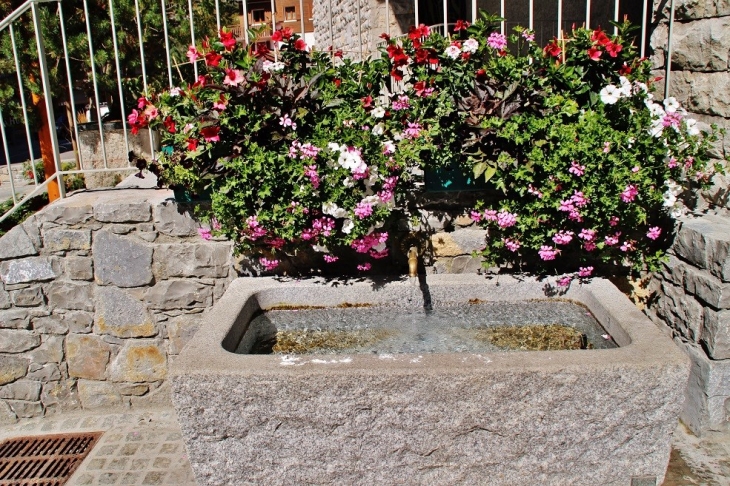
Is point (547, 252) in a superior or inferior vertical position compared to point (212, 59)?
inferior

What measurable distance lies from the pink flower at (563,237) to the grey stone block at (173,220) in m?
1.62

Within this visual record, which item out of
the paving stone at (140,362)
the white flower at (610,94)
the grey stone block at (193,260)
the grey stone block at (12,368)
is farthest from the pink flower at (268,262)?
the white flower at (610,94)

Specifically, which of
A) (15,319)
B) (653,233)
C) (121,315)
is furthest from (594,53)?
(15,319)

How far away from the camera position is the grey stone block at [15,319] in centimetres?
334

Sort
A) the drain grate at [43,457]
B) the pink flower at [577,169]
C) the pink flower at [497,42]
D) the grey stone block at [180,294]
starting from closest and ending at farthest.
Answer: the pink flower at [577,169] → the pink flower at [497,42] → the drain grate at [43,457] → the grey stone block at [180,294]

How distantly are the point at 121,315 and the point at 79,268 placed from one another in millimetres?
303

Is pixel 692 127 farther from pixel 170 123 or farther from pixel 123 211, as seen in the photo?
pixel 123 211

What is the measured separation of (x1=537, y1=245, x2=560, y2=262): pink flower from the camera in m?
2.78

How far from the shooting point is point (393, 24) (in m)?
8.38

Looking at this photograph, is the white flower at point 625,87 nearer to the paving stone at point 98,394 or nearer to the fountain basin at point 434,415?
the fountain basin at point 434,415

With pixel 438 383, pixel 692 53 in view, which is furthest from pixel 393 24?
pixel 438 383

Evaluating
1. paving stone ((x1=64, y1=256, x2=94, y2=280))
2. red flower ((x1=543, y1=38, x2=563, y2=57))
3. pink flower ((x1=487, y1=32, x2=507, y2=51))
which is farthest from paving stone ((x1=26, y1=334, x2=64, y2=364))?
red flower ((x1=543, y1=38, x2=563, y2=57))

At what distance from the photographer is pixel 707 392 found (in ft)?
8.95

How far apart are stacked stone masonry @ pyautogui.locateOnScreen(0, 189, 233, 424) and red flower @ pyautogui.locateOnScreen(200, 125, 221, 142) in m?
0.52
